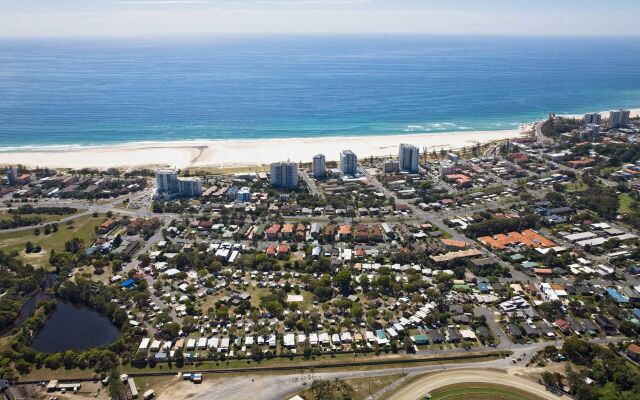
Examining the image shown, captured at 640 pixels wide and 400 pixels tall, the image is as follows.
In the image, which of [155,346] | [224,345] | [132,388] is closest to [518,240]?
[224,345]

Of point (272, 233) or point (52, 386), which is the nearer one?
point (52, 386)

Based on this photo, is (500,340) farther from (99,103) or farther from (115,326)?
(99,103)

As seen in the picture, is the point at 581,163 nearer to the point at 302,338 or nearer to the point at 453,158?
the point at 453,158

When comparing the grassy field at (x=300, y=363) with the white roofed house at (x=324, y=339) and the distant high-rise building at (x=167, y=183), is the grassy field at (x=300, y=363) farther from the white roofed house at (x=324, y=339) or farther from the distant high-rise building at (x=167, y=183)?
the distant high-rise building at (x=167, y=183)

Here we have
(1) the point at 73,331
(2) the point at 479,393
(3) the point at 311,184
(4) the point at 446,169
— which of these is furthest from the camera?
(4) the point at 446,169

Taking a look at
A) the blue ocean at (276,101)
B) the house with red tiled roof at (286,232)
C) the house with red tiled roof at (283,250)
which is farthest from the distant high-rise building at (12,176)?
the house with red tiled roof at (283,250)

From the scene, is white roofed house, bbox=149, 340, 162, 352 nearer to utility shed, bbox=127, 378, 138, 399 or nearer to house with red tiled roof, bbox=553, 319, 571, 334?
utility shed, bbox=127, 378, 138, 399

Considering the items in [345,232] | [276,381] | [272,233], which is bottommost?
[276,381]

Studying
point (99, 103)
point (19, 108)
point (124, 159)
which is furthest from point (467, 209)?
point (19, 108)
